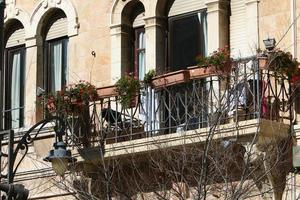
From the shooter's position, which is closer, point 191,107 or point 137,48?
point 191,107

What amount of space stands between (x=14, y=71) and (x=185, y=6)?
5523 mm

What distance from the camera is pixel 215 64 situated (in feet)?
57.9

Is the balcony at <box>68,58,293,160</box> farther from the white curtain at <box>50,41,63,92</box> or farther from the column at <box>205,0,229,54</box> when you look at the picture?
the white curtain at <box>50,41,63,92</box>

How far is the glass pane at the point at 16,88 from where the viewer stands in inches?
941

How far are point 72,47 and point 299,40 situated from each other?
6.37 m

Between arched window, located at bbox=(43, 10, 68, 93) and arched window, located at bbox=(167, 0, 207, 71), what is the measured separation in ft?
10.3

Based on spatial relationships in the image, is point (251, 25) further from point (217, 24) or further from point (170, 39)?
point (170, 39)

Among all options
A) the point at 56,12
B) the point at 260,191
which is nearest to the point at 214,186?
the point at 260,191

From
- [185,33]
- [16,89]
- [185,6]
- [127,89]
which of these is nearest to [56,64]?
[16,89]

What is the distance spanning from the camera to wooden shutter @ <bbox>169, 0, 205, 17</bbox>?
20.3 metres

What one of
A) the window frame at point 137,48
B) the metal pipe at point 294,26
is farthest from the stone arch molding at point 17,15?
the metal pipe at point 294,26

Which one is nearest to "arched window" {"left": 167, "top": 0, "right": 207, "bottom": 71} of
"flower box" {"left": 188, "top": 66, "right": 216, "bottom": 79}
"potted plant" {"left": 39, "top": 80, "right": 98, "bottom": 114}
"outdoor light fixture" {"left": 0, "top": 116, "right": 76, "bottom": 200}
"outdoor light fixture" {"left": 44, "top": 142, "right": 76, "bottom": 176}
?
"flower box" {"left": 188, "top": 66, "right": 216, "bottom": 79}

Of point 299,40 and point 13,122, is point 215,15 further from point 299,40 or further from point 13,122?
point 13,122

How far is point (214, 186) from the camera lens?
16656mm
